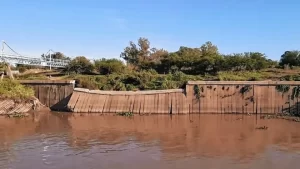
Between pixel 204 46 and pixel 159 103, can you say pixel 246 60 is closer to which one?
pixel 159 103

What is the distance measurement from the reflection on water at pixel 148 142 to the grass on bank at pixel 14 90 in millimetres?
3194

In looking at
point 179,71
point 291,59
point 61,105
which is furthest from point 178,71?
Result: point 291,59

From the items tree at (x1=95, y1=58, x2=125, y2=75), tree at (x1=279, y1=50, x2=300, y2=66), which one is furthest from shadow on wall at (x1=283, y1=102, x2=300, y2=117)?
tree at (x1=95, y1=58, x2=125, y2=75)

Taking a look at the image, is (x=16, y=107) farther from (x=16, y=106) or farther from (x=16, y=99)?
(x=16, y=99)

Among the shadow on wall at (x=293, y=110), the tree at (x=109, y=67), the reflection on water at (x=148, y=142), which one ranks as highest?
the tree at (x=109, y=67)

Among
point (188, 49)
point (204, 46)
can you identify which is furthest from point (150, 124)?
point (204, 46)

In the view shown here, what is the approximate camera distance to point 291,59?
37188mm

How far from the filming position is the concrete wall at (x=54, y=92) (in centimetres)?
2595

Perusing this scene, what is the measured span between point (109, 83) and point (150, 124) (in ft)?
29.0

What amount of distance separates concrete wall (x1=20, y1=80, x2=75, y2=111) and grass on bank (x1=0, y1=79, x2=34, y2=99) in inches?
28.0

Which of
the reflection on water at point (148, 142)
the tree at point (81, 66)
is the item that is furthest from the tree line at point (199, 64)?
Answer: the reflection on water at point (148, 142)

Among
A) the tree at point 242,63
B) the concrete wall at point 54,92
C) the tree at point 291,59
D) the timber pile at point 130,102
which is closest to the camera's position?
the timber pile at point 130,102

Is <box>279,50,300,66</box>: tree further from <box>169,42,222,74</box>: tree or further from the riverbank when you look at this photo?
the riverbank

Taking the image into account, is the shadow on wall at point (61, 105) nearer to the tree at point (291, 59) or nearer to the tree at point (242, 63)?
the tree at point (242, 63)
